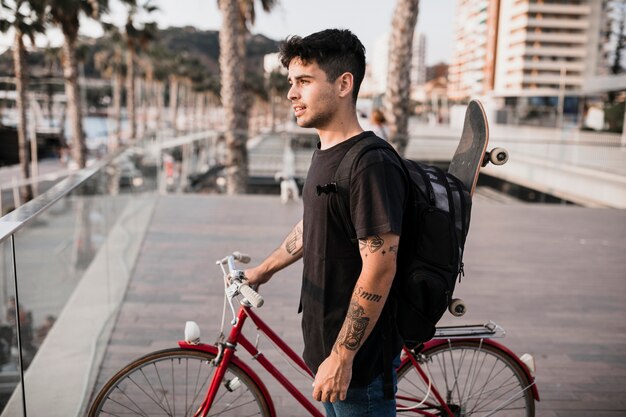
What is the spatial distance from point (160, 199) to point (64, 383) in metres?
7.51

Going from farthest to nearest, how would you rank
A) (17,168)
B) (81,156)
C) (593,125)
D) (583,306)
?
(17,168), (593,125), (81,156), (583,306)

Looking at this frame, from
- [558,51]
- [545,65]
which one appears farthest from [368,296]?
[545,65]

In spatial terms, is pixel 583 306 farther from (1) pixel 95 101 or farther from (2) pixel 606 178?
(1) pixel 95 101

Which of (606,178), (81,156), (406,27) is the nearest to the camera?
(406,27)

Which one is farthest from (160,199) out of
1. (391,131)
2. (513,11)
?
(513,11)

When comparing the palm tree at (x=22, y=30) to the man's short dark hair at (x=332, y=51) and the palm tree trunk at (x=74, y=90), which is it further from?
the man's short dark hair at (x=332, y=51)

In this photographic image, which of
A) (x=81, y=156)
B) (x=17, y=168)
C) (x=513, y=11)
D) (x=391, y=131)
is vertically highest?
(x=513, y=11)

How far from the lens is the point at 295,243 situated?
2297 millimetres

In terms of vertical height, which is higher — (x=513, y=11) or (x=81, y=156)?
(x=513, y=11)

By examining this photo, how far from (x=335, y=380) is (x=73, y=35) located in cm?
2361

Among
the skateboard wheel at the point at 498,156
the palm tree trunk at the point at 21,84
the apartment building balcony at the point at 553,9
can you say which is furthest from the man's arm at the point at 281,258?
the apartment building balcony at the point at 553,9

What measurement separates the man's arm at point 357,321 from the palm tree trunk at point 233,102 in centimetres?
1230

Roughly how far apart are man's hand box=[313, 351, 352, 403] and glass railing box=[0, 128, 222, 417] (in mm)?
1248

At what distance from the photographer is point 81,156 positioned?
909 inches
